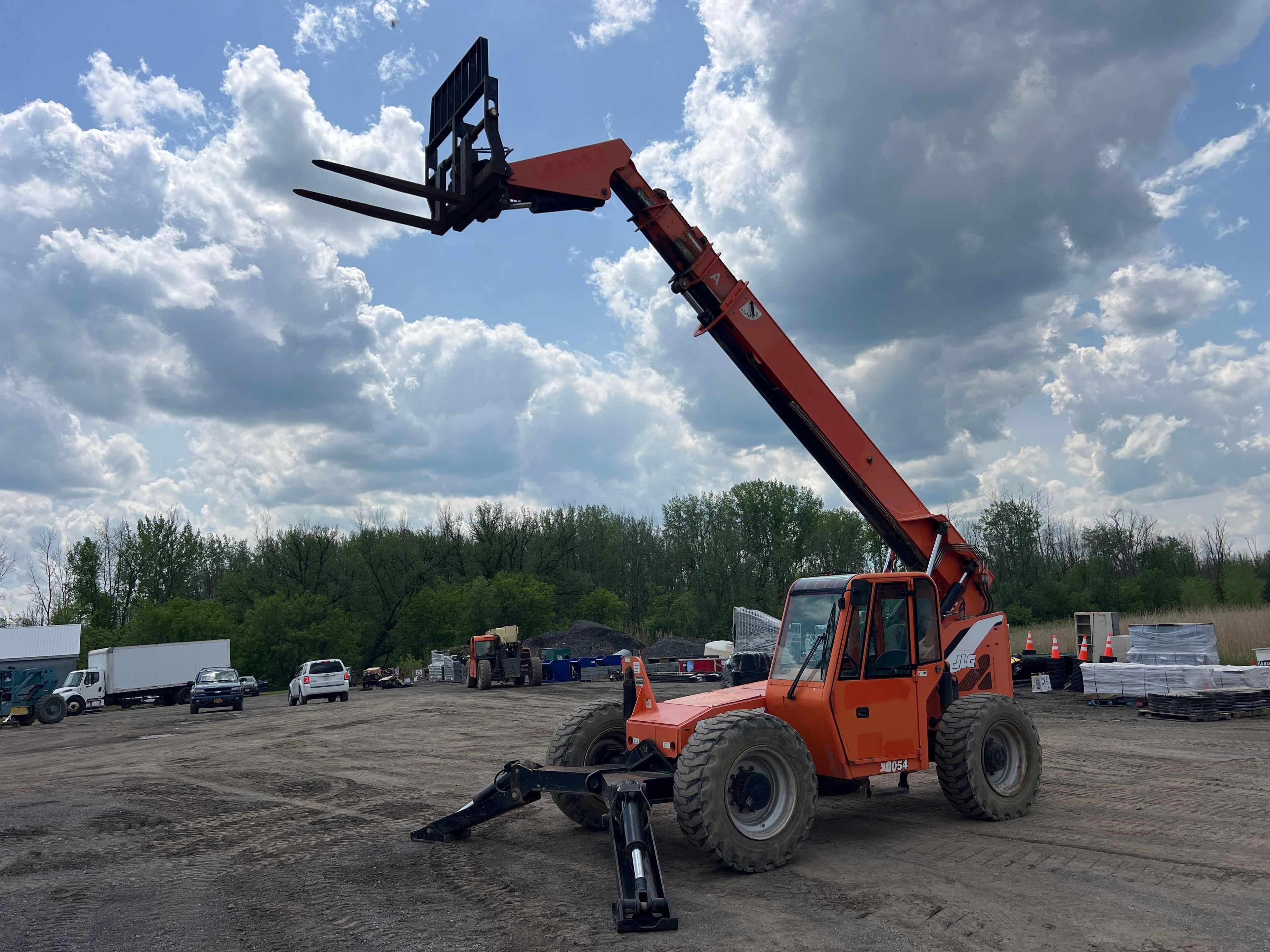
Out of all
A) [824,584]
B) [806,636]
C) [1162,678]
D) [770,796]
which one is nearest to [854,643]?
[806,636]

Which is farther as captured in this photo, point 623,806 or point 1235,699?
point 1235,699

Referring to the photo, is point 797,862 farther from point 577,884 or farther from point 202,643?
point 202,643

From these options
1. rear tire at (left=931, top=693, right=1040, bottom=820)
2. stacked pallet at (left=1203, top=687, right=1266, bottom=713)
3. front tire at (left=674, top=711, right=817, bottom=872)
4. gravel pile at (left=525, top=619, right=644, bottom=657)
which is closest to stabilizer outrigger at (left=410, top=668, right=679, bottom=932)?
front tire at (left=674, top=711, right=817, bottom=872)

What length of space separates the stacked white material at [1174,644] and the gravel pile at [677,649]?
92.8 feet

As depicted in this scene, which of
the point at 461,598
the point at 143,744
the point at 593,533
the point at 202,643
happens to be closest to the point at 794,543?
the point at 593,533

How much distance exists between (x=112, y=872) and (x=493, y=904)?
3.92m

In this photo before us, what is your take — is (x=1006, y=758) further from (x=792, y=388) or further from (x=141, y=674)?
(x=141, y=674)

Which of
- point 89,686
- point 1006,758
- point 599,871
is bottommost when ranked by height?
point 89,686

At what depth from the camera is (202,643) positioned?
4344 centimetres

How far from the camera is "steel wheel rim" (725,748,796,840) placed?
6.83 metres

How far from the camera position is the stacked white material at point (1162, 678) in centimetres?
1655

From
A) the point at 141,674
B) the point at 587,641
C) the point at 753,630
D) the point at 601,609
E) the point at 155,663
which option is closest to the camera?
the point at 753,630

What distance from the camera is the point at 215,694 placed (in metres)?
32.3

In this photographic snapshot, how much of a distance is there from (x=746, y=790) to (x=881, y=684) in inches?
70.9
